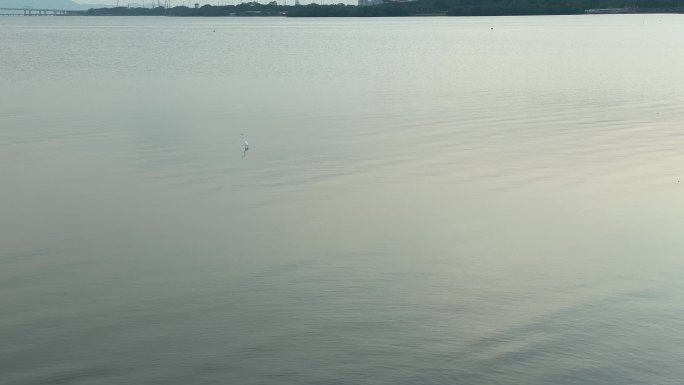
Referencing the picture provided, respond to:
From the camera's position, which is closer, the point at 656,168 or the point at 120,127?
the point at 656,168

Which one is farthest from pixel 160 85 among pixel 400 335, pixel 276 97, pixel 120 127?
pixel 400 335

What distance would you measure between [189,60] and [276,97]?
18797mm

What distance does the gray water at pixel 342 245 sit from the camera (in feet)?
24.0

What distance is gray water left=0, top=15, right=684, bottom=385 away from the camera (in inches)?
288

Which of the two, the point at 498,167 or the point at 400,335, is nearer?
the point at 400,335

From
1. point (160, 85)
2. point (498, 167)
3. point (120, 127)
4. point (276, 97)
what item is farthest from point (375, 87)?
point (498, 167)

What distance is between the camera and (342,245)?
10461 mm

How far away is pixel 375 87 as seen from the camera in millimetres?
29172

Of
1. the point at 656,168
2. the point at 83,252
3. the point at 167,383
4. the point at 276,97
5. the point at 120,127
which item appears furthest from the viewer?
the point at 276,97

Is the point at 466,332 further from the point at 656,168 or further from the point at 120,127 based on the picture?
the point at 120,127

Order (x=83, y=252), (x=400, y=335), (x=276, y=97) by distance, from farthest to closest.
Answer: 1. (x=276, y=97)
2. (x=83, y=252)
3. (x=400, y=335)

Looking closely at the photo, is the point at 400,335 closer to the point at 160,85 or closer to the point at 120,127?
the point at 120,127

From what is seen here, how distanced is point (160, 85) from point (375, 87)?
272 inches

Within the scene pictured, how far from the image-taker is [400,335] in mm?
7750
